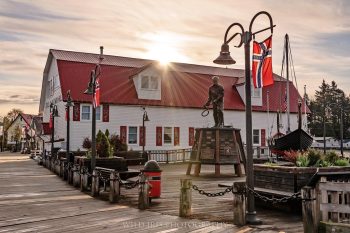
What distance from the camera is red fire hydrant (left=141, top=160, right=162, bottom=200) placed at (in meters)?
11.0

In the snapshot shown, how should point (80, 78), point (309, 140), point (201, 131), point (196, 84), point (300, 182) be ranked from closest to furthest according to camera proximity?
1. point (300, 182)
2. point (309, 140)
3. point (201, 131)
4. point (80, 78)
5. point (196, 84)

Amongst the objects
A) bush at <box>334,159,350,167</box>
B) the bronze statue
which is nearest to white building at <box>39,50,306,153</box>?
the bronze statue

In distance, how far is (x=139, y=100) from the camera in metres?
31.6

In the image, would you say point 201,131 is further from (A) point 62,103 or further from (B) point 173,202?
(A) point 62,103

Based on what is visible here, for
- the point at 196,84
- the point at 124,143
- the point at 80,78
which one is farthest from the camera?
the point at 196,84

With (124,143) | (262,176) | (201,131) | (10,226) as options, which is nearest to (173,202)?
(262,176)

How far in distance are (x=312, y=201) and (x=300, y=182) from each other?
233 cm

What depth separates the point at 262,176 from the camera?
34.7 ft

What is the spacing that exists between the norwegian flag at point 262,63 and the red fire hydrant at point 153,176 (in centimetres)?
402

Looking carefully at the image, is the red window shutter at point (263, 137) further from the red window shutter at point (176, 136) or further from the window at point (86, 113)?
the window at point (86, 113)

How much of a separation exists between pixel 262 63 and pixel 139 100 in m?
23.4

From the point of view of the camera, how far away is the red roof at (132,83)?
102ft

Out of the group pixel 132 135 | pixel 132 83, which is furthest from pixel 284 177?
pixel 132 83

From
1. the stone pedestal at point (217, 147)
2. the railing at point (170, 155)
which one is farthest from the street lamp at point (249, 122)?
the railing at point (170, 155)
